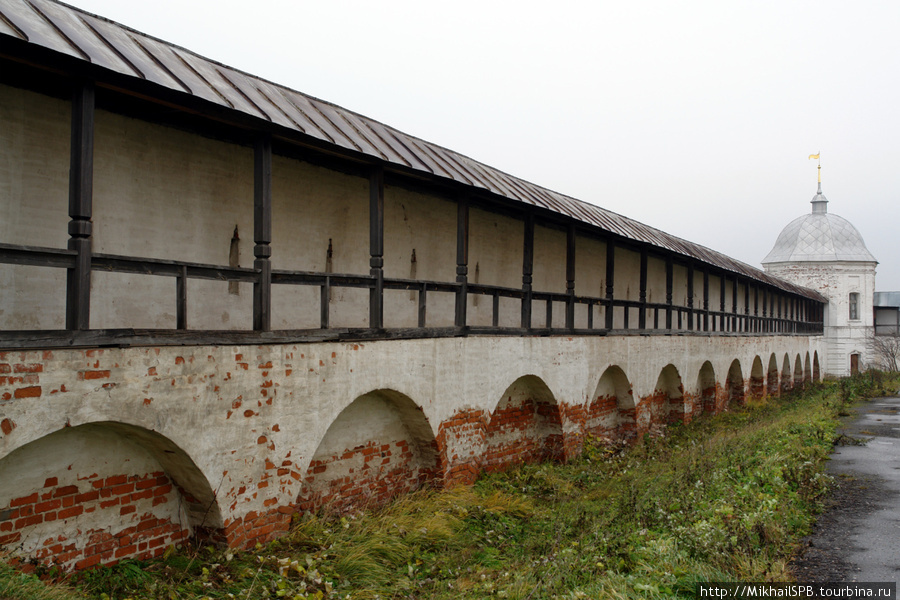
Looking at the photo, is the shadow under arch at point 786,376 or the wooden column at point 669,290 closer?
the wooden column at point 669,290


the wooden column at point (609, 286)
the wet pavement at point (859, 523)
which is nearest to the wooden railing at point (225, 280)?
the wooden column at point (609, 286)

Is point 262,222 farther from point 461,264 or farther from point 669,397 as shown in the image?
point 669,397

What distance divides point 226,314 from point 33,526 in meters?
3.01

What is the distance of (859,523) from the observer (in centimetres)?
752

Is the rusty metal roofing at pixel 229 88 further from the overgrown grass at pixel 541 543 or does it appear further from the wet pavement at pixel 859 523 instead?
the wet pavement at pixel 859 523

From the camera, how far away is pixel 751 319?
76.4ft

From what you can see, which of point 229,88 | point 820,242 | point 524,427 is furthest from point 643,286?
point 820,242

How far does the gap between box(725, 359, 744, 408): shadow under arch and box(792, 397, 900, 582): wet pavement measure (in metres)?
7.13

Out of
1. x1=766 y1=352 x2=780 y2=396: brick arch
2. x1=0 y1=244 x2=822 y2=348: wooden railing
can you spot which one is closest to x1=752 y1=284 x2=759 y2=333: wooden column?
x1=766 y1=352 x2=780 y2=396: brick arch

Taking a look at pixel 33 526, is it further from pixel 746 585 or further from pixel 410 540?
pixel 746 585

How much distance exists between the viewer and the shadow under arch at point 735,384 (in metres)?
21.0

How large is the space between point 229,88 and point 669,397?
1309 centimetres

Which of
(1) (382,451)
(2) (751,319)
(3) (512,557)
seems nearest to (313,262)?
(1) (382,451)

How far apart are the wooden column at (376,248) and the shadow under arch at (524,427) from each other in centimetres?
313
